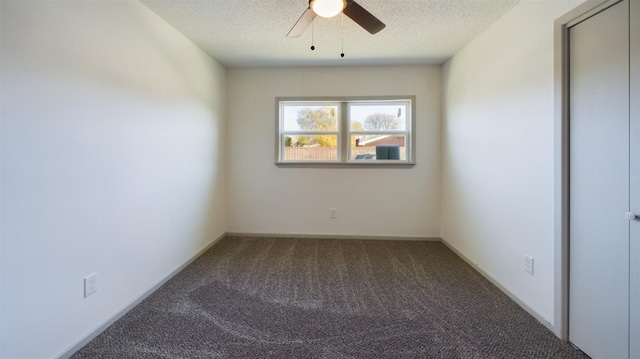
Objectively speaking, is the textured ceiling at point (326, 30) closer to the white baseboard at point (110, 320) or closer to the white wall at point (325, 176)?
the white wall at point (325, 176)

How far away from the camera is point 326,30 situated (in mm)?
2480

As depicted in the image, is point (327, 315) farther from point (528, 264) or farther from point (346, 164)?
point (346, 164)

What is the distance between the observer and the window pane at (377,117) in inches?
142

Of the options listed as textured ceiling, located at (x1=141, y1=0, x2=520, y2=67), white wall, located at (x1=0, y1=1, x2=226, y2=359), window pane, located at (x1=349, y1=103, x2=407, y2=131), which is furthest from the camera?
window pane, located at (x1=349, y1=103, x2=407, y2=131)

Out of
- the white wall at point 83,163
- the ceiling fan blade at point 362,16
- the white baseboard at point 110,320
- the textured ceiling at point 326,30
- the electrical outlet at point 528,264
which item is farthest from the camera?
the textured ceiling at point 326,30

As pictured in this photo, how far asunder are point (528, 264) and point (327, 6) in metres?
2.36

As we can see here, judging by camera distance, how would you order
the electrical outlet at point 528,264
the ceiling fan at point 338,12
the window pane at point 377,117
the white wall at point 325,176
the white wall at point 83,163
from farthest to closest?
the window pane at point 377,117
the white wall at point 325,176
the electrical outlet at point 528,264
the ceiling fan at point 338,12
the white wall at point 83,163

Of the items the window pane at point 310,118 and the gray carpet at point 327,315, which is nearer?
the gray carpet at point 327,315

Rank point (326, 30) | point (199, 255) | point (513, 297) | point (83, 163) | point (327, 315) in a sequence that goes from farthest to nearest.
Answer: point (199, 255) < point (326, 30) < point (513, 297) < point (327, 315) < point (83, 163)

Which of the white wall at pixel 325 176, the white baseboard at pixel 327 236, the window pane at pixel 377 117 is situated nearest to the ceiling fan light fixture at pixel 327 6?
the white wall at pixel 325 176

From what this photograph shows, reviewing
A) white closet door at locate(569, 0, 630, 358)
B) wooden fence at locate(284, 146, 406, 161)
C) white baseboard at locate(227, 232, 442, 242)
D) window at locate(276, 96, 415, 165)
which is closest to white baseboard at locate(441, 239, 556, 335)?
white closet door at locate(569, 0, 630, 358)

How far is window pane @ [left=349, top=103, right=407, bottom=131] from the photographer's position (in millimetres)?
3617

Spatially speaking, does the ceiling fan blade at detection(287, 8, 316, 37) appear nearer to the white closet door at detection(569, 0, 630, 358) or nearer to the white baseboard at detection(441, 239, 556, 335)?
the white closet door at detection(569, 0, 630, 358)

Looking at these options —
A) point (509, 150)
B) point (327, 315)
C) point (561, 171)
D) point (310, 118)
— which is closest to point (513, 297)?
point (561, 171)
